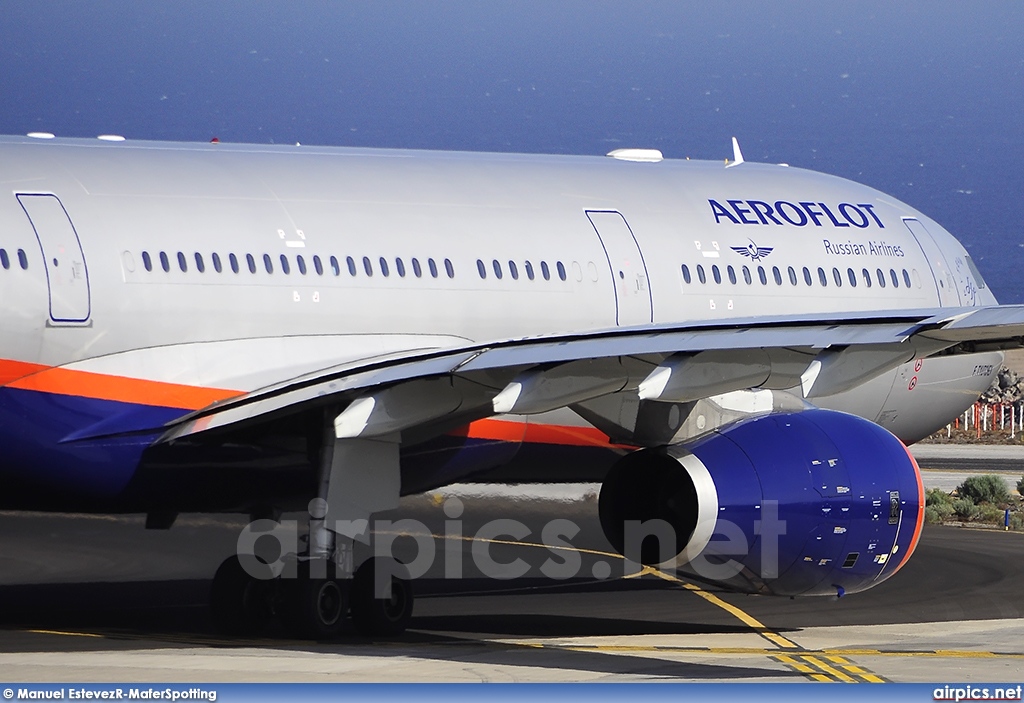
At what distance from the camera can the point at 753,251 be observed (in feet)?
68.5

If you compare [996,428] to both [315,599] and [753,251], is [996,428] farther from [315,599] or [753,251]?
[315,599]

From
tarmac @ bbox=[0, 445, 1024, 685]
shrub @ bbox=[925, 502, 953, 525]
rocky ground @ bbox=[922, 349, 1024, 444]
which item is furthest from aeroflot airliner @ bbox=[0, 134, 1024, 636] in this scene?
rocky ground @ bbox=[922, 349, 1024, 444]

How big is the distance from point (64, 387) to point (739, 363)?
5575mm

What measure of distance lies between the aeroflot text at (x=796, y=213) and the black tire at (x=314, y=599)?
20.3 feet

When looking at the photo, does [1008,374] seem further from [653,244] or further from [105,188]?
[105,188]

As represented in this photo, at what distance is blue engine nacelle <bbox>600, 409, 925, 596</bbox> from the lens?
16.2 metres

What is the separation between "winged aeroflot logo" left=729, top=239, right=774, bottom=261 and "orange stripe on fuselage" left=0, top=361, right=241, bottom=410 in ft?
20.3

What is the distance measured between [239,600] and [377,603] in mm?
1458

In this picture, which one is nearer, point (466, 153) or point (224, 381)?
point (224, 381)

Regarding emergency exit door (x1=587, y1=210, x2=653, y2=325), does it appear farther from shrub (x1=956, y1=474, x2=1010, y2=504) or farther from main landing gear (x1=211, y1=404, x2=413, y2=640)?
shrub (x1=956, y1=474, x2=1010, y2=504)

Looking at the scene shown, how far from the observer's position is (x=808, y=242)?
21.4 meters

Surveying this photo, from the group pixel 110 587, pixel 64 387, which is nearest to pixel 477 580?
pixel 110 587

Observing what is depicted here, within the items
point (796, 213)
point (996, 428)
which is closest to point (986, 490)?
point (796, 213)

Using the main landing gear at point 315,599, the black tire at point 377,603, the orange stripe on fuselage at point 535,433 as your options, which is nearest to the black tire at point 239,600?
the main landing gear at point 315,599
